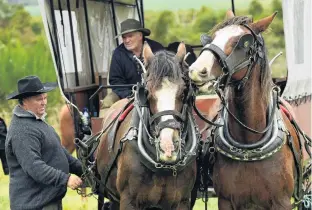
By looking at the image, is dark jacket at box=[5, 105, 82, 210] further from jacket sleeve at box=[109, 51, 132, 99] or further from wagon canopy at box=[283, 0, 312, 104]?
wagon canopy at box=[283, 0, 312, 104]

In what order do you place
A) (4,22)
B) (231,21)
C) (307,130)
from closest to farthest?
1. (231,21)
2. (307,130)
3. (4,22)

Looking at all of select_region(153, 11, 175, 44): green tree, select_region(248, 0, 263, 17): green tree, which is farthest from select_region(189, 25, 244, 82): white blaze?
select_region(248, 0, 263, 17): green tree

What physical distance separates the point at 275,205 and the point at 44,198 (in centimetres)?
170

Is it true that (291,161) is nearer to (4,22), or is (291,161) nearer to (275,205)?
(275,205)

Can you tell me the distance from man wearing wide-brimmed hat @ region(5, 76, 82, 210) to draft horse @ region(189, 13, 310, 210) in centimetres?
115

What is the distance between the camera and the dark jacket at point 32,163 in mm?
4496

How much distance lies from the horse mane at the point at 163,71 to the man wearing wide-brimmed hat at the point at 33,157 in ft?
3.27

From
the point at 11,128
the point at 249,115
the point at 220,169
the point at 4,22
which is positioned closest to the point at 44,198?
the point at 11,128

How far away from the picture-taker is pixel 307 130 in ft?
24.0

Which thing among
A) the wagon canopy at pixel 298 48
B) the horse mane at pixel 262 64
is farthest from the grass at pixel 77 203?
the horse mane at pixel 262 64

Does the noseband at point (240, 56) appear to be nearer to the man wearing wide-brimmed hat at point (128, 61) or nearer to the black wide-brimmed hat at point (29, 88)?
the black wide-brimmed hat at point (29, 88)

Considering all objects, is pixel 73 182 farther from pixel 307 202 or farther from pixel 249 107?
pixel 307 202

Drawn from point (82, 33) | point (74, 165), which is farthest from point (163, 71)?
point (82, 33)

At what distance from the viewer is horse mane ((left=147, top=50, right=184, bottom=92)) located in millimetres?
3977
